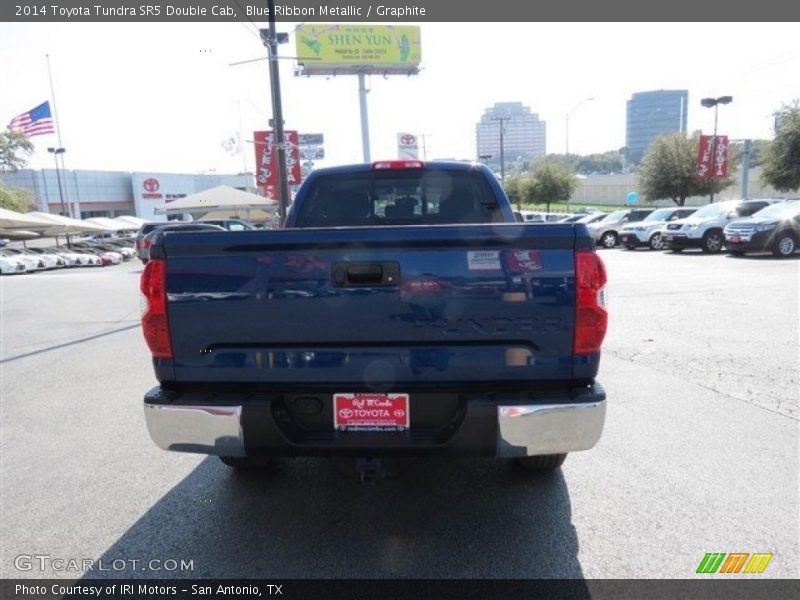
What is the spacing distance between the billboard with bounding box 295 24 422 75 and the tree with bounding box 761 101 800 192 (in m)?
34.8

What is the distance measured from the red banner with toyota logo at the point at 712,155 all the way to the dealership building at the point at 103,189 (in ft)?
190

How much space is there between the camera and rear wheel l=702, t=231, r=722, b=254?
1767 cm

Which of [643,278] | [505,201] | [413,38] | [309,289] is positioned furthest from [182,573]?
[413,38]

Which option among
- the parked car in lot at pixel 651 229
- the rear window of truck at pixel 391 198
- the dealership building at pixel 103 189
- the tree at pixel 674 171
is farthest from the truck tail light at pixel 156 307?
the dealership building at pixel 103 189

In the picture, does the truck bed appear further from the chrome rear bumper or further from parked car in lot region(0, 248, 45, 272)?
parked car in lot region(0, 248, 45, 272)

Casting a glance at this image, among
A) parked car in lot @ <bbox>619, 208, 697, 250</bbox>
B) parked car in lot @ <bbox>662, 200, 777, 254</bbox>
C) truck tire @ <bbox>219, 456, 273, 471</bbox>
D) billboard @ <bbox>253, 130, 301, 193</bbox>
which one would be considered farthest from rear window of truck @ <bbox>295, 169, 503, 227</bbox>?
billboard @ <bbox>253, 130, 301, 193</bbox>

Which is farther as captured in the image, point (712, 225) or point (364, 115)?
point (364, 115)

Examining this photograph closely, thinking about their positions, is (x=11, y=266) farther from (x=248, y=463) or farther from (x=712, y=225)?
(x=712, y=225)

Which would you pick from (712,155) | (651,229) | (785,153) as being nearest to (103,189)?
(712,155)

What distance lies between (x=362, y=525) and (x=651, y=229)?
70.8 ft

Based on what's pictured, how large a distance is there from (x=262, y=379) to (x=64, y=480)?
2.14m

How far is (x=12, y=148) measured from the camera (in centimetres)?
5319

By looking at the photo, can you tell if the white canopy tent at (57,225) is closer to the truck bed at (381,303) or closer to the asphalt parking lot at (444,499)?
the asphalt parking lot at (444,499)

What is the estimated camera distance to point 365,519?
3.12 metres
